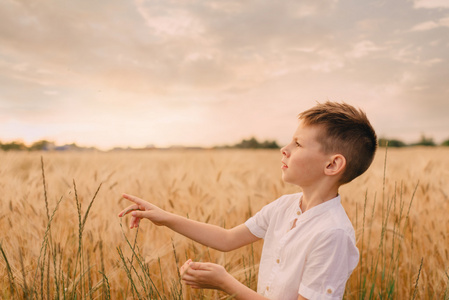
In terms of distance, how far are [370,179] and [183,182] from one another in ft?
5.17

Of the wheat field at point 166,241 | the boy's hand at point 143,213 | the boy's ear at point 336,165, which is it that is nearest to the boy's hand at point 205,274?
the wheat field at point 166,241

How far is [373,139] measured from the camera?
144 centimetres

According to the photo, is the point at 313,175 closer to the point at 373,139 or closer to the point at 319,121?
the point at 319,121

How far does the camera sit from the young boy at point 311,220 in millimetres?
1191

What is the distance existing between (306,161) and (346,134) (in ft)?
0.60

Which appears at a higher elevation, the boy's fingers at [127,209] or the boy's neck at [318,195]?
the boy's neck at [318,195]

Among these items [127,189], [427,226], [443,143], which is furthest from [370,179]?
[443,143]

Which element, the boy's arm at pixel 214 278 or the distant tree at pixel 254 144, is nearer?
the boy's arm at pixel 214 278

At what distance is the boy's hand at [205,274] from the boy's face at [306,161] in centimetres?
39

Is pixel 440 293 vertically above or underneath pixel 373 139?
underneath

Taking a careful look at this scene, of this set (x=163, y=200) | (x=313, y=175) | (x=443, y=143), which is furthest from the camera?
(x=443, y=143)

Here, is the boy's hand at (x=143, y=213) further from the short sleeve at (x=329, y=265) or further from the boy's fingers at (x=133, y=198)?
the short sleeve at (x=329, y=265)

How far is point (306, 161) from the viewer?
1.32 meters

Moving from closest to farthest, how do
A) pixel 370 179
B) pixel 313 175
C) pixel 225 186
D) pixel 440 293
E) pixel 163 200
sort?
1. pixel 313 175
2. pixel 440 293
3. pixel 163 200
4. pixel 225 186
5. pixel 370 179
